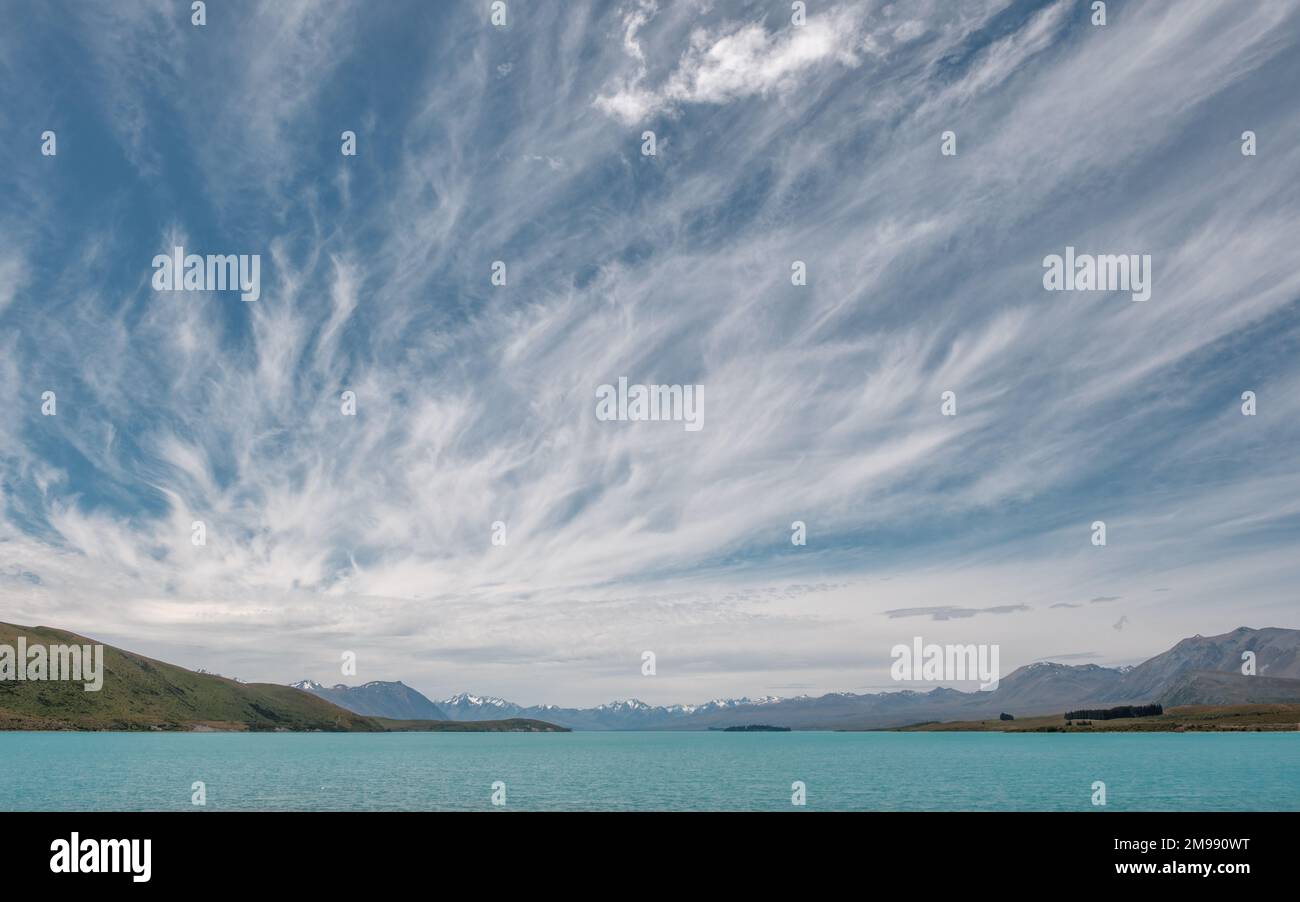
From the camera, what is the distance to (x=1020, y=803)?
118438 mm

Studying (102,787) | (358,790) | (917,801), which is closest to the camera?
(917,801)

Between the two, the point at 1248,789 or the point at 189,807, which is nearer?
the point at 189,807
